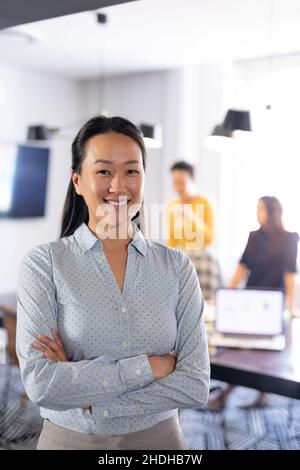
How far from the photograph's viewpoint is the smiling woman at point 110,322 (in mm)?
1216

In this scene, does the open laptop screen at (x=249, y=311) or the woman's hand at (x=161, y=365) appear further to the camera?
the open laptop screen at (x=249, y=311)

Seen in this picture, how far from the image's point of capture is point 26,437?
294 cm

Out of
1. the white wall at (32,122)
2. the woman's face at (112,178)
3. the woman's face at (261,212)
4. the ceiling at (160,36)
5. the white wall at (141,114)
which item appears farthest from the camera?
the white wall at (32,122)

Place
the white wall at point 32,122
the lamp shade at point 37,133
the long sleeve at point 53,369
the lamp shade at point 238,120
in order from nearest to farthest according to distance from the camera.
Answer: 1. the long sleeve at point 53,369
2. the lamp shade at point 238,120
3. the lamp shade at point 37,133
4. the white wall at point 32,122

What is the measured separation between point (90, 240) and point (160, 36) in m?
2.92

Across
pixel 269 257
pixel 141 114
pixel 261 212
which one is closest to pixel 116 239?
pixel 261 212

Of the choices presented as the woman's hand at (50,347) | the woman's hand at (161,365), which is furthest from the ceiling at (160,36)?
the woman's hand at (50,347)

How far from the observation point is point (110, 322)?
1258 millimetres

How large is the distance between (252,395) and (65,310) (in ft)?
8.79

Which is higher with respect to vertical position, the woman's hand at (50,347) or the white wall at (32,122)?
the white wall at (32,122)

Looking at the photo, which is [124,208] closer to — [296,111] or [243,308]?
[296,111]

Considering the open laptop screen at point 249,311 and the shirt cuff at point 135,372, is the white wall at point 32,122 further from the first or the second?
the shirt cuff at point 135,372

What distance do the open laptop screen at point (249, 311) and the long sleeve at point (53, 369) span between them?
143 centimetres

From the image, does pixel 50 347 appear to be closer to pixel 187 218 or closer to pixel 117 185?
pixel 117 185
